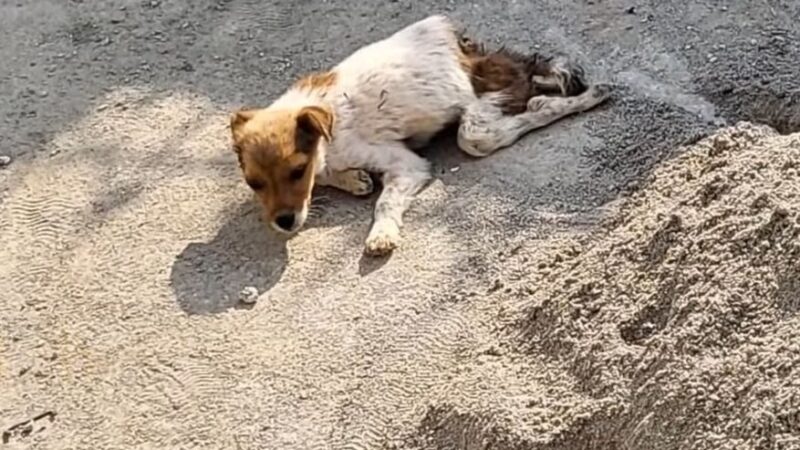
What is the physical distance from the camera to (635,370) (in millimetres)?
3326

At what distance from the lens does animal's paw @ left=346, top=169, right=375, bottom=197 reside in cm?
467

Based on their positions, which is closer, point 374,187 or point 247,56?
point 374,187

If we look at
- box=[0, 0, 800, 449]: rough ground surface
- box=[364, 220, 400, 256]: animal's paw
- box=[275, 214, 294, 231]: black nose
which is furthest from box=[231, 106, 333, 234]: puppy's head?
box=[364, 220, 400, 256]: animal's paw

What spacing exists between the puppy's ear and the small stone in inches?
20.8

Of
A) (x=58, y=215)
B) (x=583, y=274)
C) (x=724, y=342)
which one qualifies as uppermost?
(x=724, y=342)

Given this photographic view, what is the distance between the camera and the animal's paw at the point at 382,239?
4.27 metres

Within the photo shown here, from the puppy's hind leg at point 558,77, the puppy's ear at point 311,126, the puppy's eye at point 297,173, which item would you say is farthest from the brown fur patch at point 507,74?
the puppy's eye at point 297,173

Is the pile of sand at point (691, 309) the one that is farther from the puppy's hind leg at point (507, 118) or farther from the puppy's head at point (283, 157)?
the puppy's head at point (283, 157)

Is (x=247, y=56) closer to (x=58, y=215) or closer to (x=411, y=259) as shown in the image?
(x=58, y=215)

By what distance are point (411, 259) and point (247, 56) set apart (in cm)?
154

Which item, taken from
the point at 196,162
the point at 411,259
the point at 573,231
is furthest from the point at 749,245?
the point at 196,162

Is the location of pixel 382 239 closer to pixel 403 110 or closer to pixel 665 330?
pixel 403 110

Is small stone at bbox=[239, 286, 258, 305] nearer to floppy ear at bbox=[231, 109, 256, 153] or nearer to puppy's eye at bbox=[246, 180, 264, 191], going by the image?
puppy's eye at bbox=[246, 180, 264, 191]

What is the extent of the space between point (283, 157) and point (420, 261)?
1.90 feet
